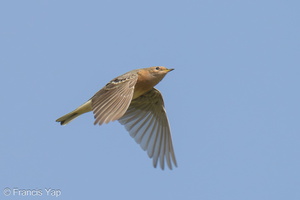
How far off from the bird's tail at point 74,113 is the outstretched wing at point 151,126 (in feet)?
4.76

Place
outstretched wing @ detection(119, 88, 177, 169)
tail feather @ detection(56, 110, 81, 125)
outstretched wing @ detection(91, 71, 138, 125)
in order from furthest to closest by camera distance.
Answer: outstretched wing @ detection(119, 88, 177, 169), tail feather @ detection(56, 110, 81, 125), outstretched wing @ detection(91, 71, 138, 125)

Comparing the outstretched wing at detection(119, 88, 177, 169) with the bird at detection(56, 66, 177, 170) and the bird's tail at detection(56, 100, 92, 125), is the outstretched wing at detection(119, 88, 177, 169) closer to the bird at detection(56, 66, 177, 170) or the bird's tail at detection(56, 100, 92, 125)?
the bird at detection(56, 66, 177, 170)

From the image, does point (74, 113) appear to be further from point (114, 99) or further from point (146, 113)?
point (146, 113)

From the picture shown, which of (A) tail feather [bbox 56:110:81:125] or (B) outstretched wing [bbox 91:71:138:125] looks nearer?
(B) outstretched wing [bbox 91:71:138:125]

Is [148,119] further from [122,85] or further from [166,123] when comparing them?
[122,85]

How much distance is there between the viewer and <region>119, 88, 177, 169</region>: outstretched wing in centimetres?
1468

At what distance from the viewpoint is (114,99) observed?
40.1 ft

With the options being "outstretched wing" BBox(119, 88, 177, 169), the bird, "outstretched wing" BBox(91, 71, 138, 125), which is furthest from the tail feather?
"outstretched wing" BBox(119, 88, 177, 169)

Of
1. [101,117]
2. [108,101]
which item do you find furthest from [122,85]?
[101,117]

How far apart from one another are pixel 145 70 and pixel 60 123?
2.42 meters

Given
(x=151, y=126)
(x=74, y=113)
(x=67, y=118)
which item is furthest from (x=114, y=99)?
(x=151, y=126)

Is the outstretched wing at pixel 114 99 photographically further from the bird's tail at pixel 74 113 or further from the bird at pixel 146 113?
the bird's tail at pixel 74 113

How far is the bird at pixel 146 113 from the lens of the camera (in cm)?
1340

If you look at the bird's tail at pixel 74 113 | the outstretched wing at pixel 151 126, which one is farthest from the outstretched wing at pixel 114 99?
the outstretched wing at pixel 151 126
